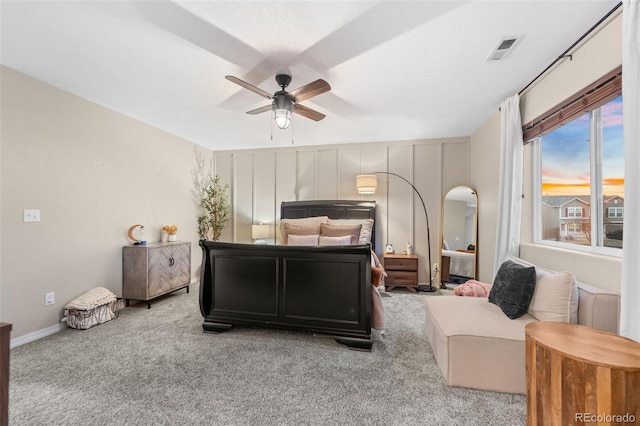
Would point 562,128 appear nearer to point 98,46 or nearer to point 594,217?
point 594,217

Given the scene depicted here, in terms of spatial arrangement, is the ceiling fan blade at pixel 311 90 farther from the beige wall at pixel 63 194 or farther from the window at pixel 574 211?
the beige wall at pixel 63 194

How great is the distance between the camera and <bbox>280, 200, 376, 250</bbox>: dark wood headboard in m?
4.66

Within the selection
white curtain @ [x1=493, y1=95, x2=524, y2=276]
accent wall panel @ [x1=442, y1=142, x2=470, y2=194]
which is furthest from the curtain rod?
accent wall panel @ [x1=442, y1=142, x2=470, y2=194]

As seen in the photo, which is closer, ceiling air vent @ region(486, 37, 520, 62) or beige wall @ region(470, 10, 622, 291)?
beige wall @ region(470, 10, 622, 291)

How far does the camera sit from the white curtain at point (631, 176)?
138 centimetres

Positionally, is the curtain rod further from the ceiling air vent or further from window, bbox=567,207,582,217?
window, bbox=567,207,582,217

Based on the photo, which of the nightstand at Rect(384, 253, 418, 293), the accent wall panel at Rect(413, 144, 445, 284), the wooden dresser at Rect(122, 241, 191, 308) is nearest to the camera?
the wooden dresser at Rect(122, 241, 191, 308)

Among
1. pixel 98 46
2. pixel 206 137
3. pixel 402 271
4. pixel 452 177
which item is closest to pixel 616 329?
pixel 402 271

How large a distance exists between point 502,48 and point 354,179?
3.03m

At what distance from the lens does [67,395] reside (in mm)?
1764

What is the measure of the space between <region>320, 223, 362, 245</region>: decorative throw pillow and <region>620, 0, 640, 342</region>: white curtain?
2.79 metres

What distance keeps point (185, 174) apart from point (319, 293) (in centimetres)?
364

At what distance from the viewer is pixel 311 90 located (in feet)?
7.57

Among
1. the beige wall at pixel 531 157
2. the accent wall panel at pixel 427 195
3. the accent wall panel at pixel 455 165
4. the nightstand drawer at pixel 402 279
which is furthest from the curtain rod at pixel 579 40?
the nightstand drawer at pixel 402 279
